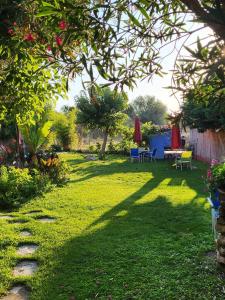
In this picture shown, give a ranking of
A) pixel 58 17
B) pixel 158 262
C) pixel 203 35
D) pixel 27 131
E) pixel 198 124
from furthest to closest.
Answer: pixel 198 124 < pixel 27 131 < pixel 158 262 < pixel 203 35 < pixel 58 17

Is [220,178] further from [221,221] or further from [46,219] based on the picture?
[46,219]

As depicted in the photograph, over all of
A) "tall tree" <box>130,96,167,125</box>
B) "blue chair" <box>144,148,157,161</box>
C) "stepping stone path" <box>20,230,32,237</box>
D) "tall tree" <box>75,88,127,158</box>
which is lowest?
"stepping stone path" <box>20,230,32,237</box>

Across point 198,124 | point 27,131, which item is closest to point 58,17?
point 27,131

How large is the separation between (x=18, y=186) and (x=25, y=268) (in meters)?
5.19

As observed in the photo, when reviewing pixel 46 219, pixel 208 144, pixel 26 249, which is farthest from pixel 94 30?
pixel 208 144

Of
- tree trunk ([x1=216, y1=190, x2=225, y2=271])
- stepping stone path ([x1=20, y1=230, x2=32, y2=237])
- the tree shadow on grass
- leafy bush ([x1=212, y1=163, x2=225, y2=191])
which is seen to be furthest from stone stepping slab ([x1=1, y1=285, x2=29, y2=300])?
leafy bush ([x1=212, y1=163, x2=225, y2=191])

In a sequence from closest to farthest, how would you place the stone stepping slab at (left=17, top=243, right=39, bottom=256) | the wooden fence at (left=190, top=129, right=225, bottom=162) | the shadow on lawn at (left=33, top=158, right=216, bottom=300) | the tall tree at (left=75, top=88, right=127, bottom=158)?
the shadow on lawn at (left=33, top=158, right=216, bottom=300), the stone stepping slab at (left=17, top=243, right=39, bottom=256), the wooden fence at (left=190, top=129, right=225, bottom=162), the tall tree at (left=75, top=88, right=127, bottom=158)

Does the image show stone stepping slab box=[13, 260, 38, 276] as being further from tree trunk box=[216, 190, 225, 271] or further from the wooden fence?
the wooden fence

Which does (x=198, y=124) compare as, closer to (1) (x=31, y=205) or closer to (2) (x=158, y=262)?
(1) (x=31, y=205)

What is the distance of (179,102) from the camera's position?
219 cm

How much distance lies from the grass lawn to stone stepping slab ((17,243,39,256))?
4.2 inches

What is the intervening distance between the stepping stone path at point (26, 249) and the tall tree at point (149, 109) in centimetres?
5580

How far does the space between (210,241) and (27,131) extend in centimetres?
867

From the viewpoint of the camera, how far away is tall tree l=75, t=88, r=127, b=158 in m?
24.4
